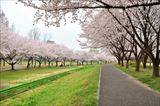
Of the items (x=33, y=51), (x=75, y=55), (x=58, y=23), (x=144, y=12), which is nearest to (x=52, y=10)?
(x=58, y=23)

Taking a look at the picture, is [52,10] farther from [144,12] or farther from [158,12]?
[158,12]

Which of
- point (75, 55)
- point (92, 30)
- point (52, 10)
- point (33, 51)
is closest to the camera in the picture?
point (52, 10)

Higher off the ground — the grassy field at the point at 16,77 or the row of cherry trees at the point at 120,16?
the row of cherry trees at the point at 120,16

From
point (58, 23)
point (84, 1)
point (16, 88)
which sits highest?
point (84, 1)

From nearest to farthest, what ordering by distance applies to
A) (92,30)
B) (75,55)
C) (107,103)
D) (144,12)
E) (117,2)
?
1. (107,103)
2. (117,2)
3. (144,12)
4. (92,30)
5. (75,55)

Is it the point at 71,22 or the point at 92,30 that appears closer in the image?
the point at 71,22

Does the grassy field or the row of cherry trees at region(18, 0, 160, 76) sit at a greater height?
the row of cherry trees at region(18, 0, 160, 76)

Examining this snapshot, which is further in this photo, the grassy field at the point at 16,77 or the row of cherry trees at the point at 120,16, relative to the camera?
the grassy field at the point at 16,77

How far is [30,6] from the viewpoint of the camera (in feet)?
43.7

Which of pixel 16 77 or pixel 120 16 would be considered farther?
pixel 16 77

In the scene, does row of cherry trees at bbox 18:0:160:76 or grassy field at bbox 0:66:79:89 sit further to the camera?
grassy field at bbox 0:66:79:89

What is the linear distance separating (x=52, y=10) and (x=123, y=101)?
5150 mm

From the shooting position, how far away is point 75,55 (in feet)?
433

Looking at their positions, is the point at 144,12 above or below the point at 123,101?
above
